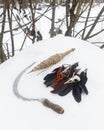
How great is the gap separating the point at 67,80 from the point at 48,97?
98mm

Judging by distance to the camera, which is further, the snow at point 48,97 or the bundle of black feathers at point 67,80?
the bundle of black feathers at point 67,80

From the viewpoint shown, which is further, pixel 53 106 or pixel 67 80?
pixel 67 80

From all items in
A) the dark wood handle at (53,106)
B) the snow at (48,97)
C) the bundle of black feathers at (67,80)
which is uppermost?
the bundle of black feathers at (67,80)

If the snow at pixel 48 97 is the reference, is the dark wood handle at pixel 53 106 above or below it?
above

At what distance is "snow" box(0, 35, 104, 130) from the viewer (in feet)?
2.99

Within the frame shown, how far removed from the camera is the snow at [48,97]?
0.91m

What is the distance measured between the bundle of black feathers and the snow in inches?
0.7

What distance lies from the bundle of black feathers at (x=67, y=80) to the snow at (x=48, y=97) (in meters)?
0.02

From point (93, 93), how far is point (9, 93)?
26 centimetres

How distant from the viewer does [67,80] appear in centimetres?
106

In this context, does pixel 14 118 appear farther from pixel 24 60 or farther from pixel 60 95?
pixel 24 60

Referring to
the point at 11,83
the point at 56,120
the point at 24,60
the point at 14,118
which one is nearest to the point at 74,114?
the point at 56,120

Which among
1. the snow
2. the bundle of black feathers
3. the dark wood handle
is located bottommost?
the snow

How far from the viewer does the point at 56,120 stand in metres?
0.92
